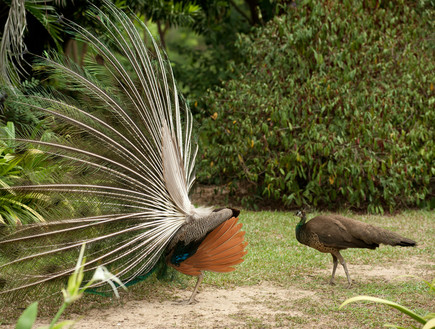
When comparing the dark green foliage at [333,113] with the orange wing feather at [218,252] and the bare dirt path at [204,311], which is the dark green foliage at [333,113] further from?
the orange wing feather at [218,252]

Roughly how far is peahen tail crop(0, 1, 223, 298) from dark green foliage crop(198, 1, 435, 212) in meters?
4.78

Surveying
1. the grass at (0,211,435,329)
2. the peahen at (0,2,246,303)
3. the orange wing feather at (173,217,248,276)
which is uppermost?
the peahen at (0,2,246,303)

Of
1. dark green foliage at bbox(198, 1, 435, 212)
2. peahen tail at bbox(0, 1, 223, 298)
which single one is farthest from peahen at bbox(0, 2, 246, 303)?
dark green foliage at bbox(198, 1, 435, 212)

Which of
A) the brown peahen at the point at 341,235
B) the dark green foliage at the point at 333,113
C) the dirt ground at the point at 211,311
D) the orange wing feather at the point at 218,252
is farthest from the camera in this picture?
the dark green foliage at the point at 333,113

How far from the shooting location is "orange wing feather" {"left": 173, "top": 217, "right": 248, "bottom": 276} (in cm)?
502

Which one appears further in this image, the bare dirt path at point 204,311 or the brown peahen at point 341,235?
the brown peahen at point 341,235

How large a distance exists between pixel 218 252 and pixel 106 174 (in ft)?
3.97

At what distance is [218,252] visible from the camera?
16.6 ft

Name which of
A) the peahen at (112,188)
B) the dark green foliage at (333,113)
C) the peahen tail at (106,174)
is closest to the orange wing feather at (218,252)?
the peahen at (112,188)

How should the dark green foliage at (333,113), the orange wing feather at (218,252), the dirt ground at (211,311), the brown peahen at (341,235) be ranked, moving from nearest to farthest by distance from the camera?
the dirt ground at (211,311), the orange wing feather at (218,252), the brown peahen at (341,235), the dark green foliage at (333,113)

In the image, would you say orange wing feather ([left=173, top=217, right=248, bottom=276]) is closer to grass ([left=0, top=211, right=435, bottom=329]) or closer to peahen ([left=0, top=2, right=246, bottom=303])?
peahen ([left=0, top=2, right=246, bottom=303])

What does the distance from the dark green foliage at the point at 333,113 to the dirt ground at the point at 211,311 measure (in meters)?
4.21

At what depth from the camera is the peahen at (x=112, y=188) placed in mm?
4445

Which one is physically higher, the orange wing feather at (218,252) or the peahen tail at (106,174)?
the peahen tail at (106,174)
